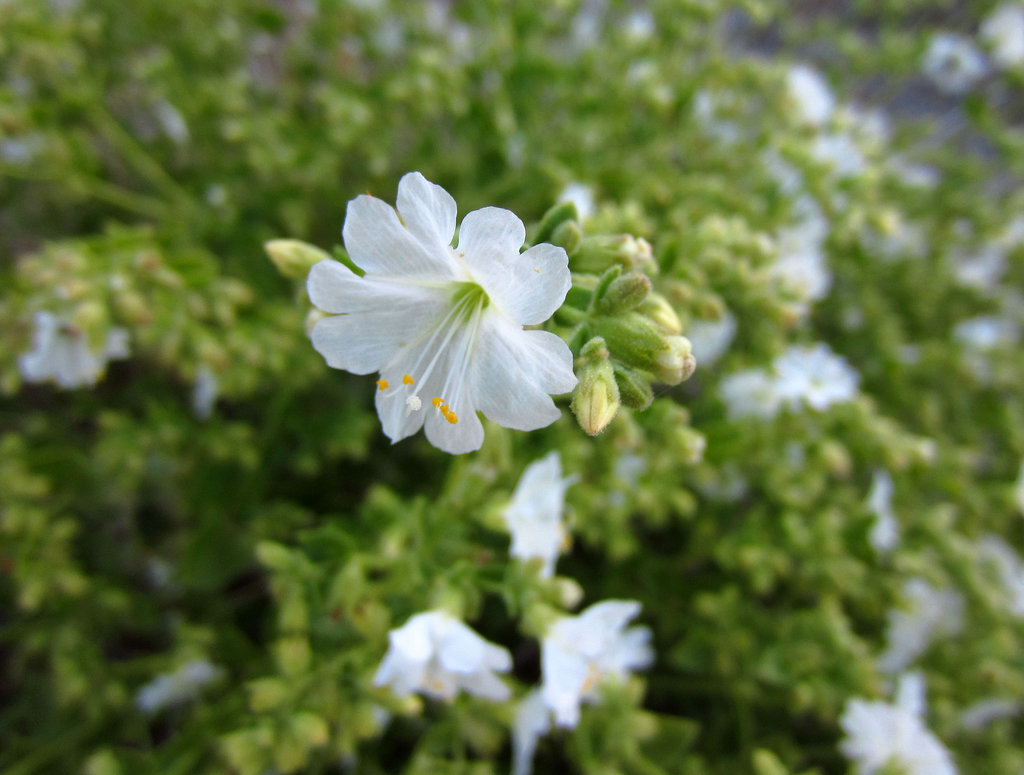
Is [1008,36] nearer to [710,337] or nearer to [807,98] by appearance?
[807,98]

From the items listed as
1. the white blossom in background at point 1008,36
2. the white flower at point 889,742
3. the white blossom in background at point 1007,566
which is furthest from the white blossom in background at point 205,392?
the white blossom in background at point 1008,36

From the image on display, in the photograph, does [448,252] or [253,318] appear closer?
[448,252]

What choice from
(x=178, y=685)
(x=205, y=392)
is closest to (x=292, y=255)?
(x=205, y=392)

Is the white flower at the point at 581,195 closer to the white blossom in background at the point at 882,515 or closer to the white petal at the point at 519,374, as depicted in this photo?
the white petal at the point at 519,374

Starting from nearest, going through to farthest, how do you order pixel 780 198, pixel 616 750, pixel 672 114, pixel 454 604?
pixel 454 604 → pixel 616 750 → pixel 780 198 → pixel 672 114

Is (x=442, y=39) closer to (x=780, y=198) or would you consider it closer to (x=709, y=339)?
(x=780, y=198)

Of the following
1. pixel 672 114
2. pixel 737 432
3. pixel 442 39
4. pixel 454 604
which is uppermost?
pixel 442 39

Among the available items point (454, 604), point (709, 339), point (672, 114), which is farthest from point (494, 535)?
point (672, 114)
